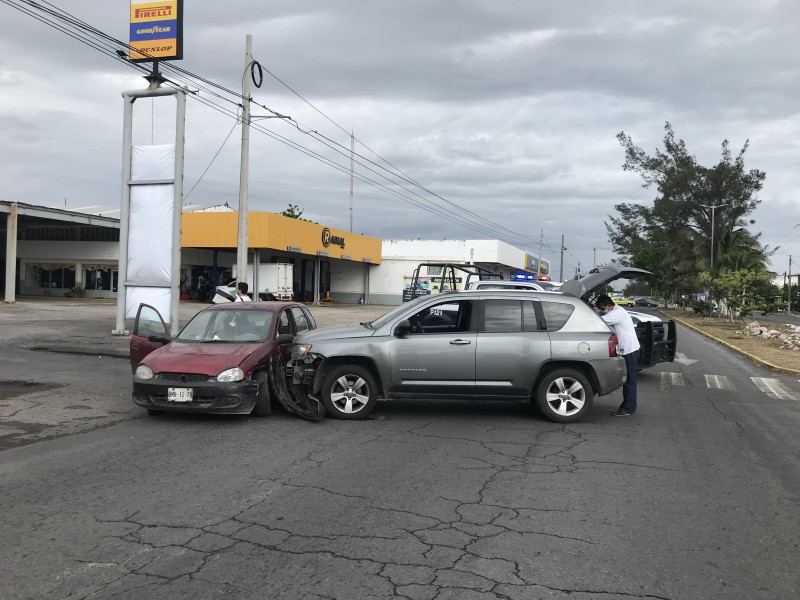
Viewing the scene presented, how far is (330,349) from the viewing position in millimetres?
8852

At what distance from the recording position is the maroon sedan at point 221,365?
830 cm

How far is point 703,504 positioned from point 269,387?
5.38m

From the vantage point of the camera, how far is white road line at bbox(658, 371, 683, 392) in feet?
42.8

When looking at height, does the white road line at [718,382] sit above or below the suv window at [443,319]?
below

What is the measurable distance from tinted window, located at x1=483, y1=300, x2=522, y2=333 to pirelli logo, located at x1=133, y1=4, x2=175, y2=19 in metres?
13.9

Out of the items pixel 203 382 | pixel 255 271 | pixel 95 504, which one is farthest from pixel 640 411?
pixel 255 271

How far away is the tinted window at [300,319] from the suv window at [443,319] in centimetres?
221

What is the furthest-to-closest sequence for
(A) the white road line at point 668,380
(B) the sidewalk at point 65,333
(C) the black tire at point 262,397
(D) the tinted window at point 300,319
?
1. (B) the sidewalk at point 65,333
2. (A) the white road line at point 668,380
3. (D) the tinted window at point 300,319
4. (C) the black tire at point 262,397

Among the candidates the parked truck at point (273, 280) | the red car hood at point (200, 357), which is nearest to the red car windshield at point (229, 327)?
the red car hood at point (200, 357)

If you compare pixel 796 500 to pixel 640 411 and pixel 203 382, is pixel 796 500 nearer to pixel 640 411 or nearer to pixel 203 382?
pixel 640 411

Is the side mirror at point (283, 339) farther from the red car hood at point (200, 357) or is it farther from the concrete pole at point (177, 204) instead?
the concrete pole at point (177, 204)

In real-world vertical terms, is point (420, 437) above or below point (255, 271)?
below

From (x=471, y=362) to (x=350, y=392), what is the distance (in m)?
1.62

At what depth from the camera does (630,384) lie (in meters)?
9.55
